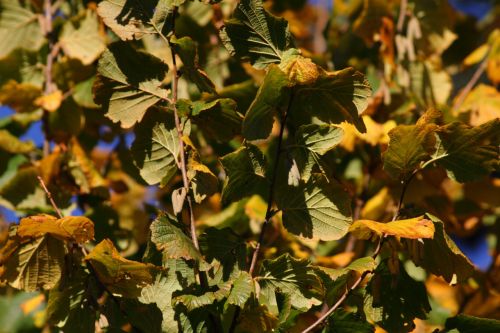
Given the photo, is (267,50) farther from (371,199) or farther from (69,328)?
(371,199)

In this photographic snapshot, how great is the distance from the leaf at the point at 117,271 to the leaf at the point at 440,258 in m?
0.28

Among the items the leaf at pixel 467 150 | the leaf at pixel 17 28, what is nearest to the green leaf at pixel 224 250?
the leaf at pixel 467 150

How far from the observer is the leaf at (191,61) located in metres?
0.77

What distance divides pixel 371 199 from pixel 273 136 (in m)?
0.23

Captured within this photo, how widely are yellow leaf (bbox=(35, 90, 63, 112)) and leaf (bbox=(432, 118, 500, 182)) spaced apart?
2.22 ft

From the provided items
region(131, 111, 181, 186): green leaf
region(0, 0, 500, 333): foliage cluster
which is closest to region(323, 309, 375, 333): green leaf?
region(0, 0, 500, 333): foliage cluster

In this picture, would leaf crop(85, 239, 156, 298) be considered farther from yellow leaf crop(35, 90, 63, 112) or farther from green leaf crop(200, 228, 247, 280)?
yellow leaf crop(35, 90, 63, 112)

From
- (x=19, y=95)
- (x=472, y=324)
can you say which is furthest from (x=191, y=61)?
(x=19, y=95)

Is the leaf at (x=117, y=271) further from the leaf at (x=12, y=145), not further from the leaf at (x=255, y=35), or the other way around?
the leaf at (x=12, y=145)

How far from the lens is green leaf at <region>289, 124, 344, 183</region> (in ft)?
2.40

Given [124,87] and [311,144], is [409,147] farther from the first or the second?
[124,87]

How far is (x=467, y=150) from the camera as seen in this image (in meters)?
0.75

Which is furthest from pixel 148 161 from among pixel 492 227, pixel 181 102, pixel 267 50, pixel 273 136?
pixel 492 227

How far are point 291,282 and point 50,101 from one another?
0.63 m
